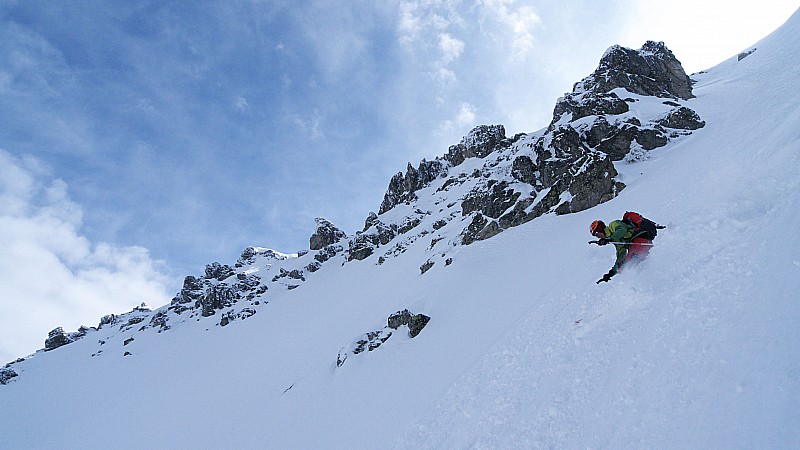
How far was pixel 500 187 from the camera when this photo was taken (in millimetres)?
36812

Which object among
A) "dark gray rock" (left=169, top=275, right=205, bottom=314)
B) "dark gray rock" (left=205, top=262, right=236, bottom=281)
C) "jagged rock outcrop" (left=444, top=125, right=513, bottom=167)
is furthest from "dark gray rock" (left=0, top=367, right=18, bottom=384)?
"jagged rock outcrop" (left=444, top=125, right=513, bottom=167)

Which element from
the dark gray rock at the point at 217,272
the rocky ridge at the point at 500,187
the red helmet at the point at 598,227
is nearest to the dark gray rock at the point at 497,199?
the rocky ridge at the point at 500,187

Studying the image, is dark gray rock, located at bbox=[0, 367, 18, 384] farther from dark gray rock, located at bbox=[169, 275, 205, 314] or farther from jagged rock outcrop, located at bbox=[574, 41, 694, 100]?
jagged rock outcrop, located at bbox=[574, 41, 694, 100]

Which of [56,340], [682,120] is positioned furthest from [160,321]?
[682,120]

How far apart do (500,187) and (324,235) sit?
55311mm

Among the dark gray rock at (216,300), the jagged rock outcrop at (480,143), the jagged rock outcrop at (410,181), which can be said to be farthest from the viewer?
the jagged rock outcrop at (410,181)

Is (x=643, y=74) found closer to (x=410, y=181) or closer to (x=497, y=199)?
(x=497, y=199)

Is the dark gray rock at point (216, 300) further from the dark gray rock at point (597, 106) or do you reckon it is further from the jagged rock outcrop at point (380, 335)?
the dark gray rock at point (597, 106)

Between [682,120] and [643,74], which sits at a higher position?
[643,74]

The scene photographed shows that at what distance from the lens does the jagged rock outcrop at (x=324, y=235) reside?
84.1m

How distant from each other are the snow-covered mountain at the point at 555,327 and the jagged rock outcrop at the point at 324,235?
22328mm

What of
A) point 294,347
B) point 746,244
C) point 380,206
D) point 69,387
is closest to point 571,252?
point 746,244

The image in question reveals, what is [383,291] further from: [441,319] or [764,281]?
[764,281]

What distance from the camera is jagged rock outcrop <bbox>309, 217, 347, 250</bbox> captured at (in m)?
84.1
